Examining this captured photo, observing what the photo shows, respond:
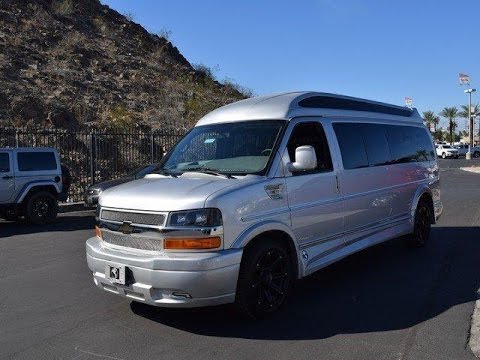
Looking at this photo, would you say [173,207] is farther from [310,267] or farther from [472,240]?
[472,240]

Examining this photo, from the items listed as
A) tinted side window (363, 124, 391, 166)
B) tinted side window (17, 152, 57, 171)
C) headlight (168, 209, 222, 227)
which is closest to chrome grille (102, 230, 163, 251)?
headlight (168, 209, 222, 227)

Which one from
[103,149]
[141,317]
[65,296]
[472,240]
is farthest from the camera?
[103,149]

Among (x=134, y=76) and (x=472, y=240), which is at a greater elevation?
(x=134, y=76)

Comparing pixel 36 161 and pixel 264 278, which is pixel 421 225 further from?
pixel 36 161

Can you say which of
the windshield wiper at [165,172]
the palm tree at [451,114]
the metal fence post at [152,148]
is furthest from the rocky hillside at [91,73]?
the palm tree at [451,114]

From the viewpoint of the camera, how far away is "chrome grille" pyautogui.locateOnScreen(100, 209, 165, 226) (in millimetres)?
4656

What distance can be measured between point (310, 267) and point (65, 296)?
9.31ft

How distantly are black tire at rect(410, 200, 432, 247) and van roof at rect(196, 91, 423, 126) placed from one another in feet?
6.96

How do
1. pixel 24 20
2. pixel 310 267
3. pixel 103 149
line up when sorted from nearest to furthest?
pixel 310 267 < pixel 103 149 < pixel 24 20

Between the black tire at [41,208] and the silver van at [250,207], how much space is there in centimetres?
720

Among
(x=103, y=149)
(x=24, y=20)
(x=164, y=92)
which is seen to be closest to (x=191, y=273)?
(x=103, y=149)

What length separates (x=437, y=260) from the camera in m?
7.59

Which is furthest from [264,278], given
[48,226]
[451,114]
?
[451,114]

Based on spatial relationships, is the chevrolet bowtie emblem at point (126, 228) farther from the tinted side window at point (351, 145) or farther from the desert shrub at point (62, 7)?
the desert shrub at point (62, 7)
